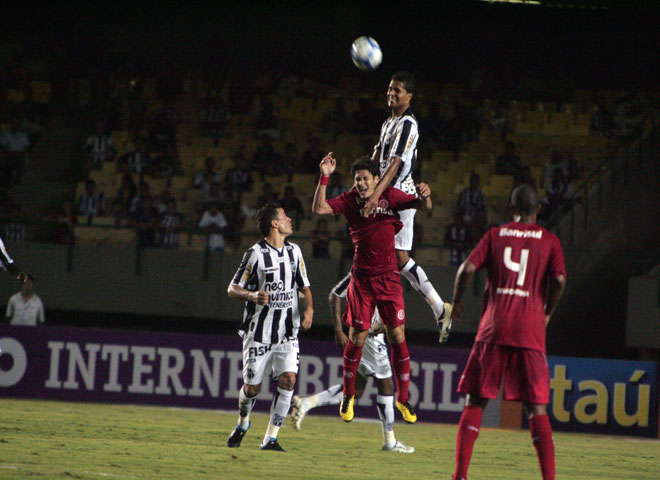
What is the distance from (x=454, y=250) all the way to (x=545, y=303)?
31.0ft

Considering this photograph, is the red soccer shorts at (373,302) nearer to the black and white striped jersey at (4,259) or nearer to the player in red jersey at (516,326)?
the player in red jersey at (516,326)

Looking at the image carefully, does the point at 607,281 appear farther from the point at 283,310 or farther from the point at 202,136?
the point at 283,310

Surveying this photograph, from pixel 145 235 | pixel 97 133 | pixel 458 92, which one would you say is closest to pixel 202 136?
pixel 97 133

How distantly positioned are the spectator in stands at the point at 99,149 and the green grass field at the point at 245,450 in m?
6.48

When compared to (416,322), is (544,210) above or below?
above

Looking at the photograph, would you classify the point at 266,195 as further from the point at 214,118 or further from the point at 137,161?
the point at 214,118

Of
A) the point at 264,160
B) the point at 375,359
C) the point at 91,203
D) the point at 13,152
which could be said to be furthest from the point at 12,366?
the point at 375,359

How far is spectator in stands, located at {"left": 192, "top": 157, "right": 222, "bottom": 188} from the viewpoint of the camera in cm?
1819

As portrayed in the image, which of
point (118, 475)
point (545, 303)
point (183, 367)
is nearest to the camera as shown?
point (545, 303)

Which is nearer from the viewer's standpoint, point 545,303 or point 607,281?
point 545,303

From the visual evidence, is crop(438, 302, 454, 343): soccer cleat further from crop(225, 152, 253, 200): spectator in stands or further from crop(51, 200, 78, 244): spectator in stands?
crop(51, 200, 78, 244): spectator in stands

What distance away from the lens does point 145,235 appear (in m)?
16.7

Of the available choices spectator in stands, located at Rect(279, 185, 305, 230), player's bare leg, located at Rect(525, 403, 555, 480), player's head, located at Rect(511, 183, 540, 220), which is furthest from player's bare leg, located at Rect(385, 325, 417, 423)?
spectator in stands, located at Rect(279, 185, 305, 230)

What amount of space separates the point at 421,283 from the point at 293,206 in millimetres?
8223
